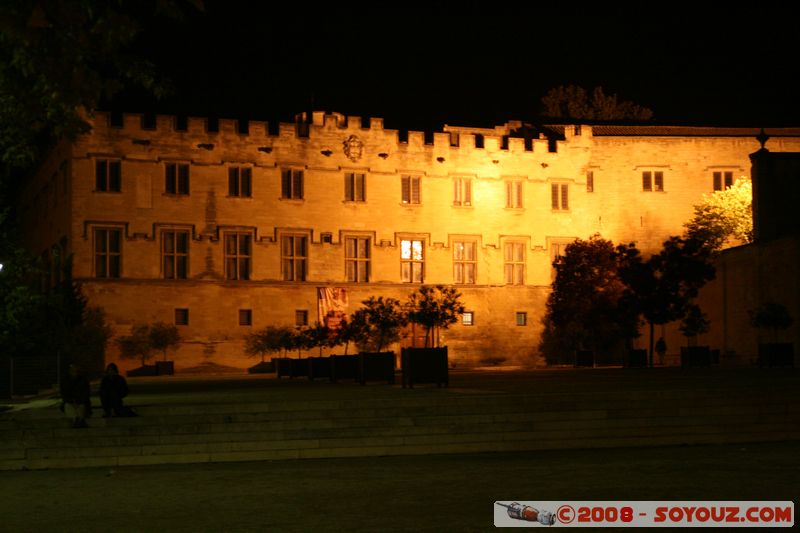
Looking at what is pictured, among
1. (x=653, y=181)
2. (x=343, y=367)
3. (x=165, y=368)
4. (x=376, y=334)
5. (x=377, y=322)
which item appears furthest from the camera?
(x=653, y=181)

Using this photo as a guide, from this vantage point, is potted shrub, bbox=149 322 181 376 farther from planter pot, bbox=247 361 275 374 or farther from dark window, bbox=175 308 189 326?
planter pot, bbox=247 361 275 374

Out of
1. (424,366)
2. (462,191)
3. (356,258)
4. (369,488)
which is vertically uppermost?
(462,191)

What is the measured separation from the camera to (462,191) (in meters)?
48.3

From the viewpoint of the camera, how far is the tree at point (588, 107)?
6531 centimetres

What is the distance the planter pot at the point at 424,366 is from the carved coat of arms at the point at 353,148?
24.5 metres

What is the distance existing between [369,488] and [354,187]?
115 ft

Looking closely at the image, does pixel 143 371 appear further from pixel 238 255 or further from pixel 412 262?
pixel 412 262

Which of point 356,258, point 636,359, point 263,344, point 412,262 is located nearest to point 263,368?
point 263,344

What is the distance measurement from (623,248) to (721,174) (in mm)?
9695

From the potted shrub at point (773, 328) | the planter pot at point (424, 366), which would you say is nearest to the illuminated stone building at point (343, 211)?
the potted shrub at point (773, 328)

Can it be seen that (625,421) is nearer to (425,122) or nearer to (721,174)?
(721,174)

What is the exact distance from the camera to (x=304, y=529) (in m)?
9.68

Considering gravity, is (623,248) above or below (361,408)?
above

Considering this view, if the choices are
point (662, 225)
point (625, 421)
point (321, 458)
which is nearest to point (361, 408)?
point (321, 458)
